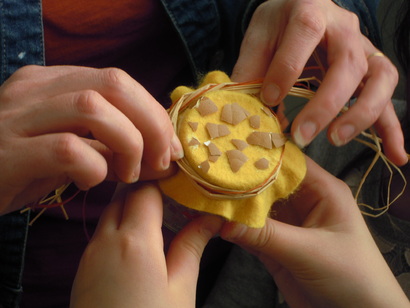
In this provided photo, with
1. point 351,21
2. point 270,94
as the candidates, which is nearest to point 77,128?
point 270,94

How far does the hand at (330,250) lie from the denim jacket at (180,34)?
1.29 ft

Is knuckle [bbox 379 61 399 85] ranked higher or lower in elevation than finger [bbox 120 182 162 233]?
higher

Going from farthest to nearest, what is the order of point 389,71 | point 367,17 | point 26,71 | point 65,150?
point 367,17, point 389,71, point 26,71, point 65,150

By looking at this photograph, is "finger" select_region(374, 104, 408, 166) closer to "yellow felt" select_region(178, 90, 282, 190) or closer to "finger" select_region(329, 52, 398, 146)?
"finger" select_region(329, 52, 398, 146)

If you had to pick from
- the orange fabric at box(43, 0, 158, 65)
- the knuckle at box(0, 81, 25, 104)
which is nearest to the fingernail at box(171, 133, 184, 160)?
the knuckle at box(0, 81, 25, 104)

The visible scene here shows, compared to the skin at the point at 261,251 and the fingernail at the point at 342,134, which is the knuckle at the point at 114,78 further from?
the fingernail at the point at 342,134

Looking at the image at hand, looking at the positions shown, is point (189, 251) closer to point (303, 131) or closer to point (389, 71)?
point (303, 131)

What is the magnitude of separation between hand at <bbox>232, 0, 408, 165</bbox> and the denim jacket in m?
0.15

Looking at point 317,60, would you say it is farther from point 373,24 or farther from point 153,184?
point 153,184

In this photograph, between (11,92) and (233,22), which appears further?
(233,22)

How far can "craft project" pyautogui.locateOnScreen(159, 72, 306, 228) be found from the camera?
56 cm

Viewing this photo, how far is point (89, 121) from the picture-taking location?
47cm

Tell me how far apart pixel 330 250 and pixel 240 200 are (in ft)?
0.61

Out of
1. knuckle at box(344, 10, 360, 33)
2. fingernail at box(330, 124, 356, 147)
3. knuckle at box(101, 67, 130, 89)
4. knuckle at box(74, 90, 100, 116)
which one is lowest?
fingernail at box(330, 124, 356, 147)
